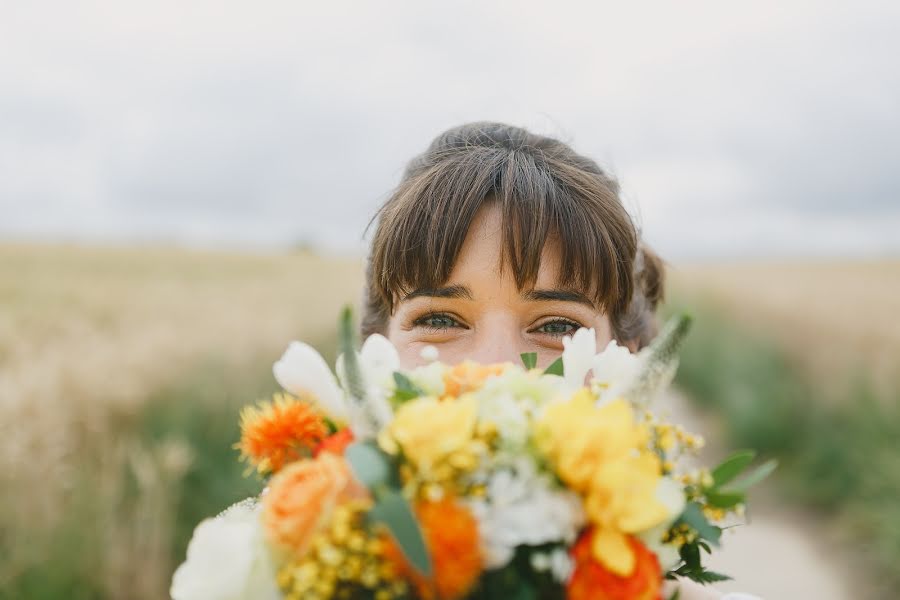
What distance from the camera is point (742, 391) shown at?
9.76 m

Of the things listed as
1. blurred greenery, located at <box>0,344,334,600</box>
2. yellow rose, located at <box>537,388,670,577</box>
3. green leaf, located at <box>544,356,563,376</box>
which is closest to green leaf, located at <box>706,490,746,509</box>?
yellow rose, located at <box>537,388,670,577</box>

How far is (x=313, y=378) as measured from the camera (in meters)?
1.20

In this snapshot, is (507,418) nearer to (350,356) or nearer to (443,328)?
(350,356)

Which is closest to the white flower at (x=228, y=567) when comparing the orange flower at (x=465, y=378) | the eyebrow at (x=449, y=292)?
the orange flower at (x=465, y=378)

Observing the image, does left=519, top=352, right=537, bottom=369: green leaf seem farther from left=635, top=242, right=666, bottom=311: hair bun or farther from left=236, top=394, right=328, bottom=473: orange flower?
left=635, top=242, right=666, bottom=311: hair bun

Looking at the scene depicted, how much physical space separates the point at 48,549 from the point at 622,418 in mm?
3677

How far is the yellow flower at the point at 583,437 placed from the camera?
1002 mm

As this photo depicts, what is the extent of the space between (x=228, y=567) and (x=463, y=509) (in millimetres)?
345

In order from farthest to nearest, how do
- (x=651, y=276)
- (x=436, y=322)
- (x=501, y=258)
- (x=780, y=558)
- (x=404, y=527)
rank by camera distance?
1. (x=780, y=558)
2. (x=651, y=276)
3. (x=436, y=322)
4. (x=501, y=258)
5. (x=404, y=527)

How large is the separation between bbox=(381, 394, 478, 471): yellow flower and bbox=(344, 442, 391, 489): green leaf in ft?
0.09

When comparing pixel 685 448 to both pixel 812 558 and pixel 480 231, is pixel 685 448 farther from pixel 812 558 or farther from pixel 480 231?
pixel 812 558

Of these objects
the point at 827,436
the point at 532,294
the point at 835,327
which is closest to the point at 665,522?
the point at 532,294

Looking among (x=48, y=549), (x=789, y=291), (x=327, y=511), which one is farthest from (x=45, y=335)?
(x=789, y=291)

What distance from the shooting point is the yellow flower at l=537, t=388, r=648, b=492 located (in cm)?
100
